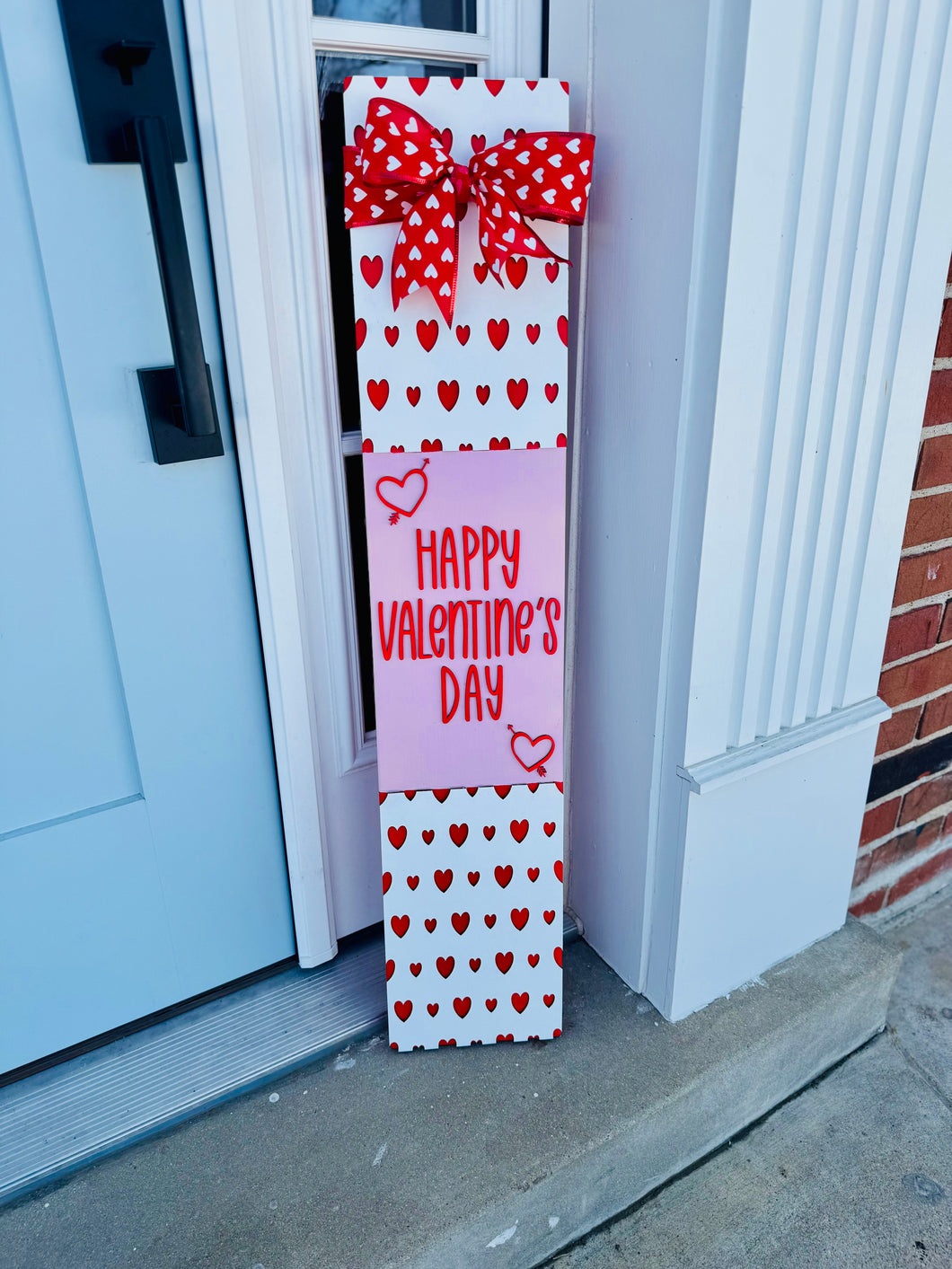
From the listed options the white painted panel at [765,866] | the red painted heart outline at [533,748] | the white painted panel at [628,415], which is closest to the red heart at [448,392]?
the white painted panel at [628,415]

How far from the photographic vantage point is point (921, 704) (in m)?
1.68

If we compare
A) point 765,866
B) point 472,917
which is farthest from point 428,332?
point 765,866

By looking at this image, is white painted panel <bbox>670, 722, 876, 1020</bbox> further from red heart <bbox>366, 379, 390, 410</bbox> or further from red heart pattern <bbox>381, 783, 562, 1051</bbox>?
red heart <bbox>366, 379, 390, 410</bbox>

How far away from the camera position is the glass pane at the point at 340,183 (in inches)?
43.5

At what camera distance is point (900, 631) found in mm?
1557

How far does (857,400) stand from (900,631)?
1.71ft

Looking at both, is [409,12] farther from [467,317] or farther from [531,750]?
[531,750]

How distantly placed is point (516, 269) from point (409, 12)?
376 millimetres

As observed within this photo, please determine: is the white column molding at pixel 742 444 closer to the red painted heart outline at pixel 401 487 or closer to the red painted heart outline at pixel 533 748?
the red painted heart outline at pixel 533 748

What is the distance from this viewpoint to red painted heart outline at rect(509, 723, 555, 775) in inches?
48.3

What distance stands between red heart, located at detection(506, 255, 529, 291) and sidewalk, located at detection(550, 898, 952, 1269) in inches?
51.5

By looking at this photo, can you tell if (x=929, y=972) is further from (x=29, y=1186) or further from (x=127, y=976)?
(x=29, y=1186)

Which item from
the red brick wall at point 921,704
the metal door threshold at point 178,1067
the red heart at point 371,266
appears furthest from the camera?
the red brick wall at point 921,704

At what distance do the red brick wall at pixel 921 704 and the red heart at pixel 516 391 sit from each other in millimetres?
729
